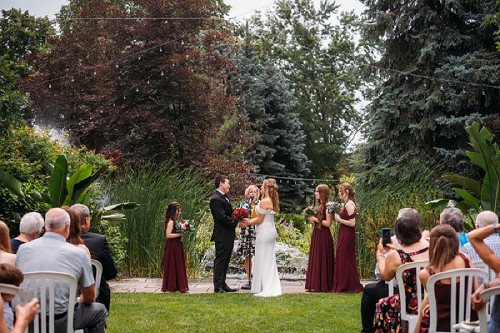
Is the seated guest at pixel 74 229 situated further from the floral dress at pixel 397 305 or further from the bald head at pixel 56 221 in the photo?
the floral dress at pixel 397 305

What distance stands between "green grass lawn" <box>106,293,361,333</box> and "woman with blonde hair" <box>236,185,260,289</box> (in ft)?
3.73

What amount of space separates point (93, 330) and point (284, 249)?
10092mm

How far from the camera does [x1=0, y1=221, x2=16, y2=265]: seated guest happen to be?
5801 mm

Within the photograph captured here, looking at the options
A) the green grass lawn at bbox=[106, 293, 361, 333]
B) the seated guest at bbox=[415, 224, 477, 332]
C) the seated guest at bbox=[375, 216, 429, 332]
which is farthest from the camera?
the green grass lawn at bbox=[106, 293, 361, 333]

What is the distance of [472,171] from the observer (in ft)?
69.3

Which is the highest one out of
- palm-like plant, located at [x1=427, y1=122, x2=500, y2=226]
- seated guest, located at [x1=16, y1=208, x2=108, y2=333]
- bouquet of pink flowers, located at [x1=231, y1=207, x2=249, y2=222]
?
palm-like plant, located at [x1=427, y1=122, x2=500, y2=226]

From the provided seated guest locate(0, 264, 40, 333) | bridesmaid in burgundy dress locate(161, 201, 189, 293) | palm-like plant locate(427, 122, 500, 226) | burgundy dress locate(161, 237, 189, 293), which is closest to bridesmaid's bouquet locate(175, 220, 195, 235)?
bridesmaid in burgundy dress locate(161, 201, 189, 293)

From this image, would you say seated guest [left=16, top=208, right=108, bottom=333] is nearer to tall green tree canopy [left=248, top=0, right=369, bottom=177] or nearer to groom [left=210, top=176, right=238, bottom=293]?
groom [left=210, top=176, right=238, bottom=293]

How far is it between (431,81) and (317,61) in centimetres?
2170

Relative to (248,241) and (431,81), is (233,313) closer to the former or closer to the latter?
(248,241)

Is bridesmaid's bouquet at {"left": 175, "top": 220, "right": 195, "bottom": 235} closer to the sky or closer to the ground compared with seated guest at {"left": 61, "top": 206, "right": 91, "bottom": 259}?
closer to the sky

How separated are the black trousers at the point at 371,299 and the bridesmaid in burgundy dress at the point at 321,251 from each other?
4320mm

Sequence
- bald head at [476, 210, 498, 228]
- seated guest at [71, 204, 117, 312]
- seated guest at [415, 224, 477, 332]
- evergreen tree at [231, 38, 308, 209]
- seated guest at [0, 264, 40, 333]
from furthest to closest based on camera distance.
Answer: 1. evergreen tree at [231, 38, 308, 209]
2. seated guest at [71, 204, 117, 312]
3. bald head at [476, 210, 498, 228]
4. seated guest at [415, 224, 477, 332]
5. seated guest at [0, 264, 40, 333]

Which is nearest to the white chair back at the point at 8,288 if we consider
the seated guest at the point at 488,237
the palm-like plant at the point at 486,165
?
the seated guest at the point at 488,237
